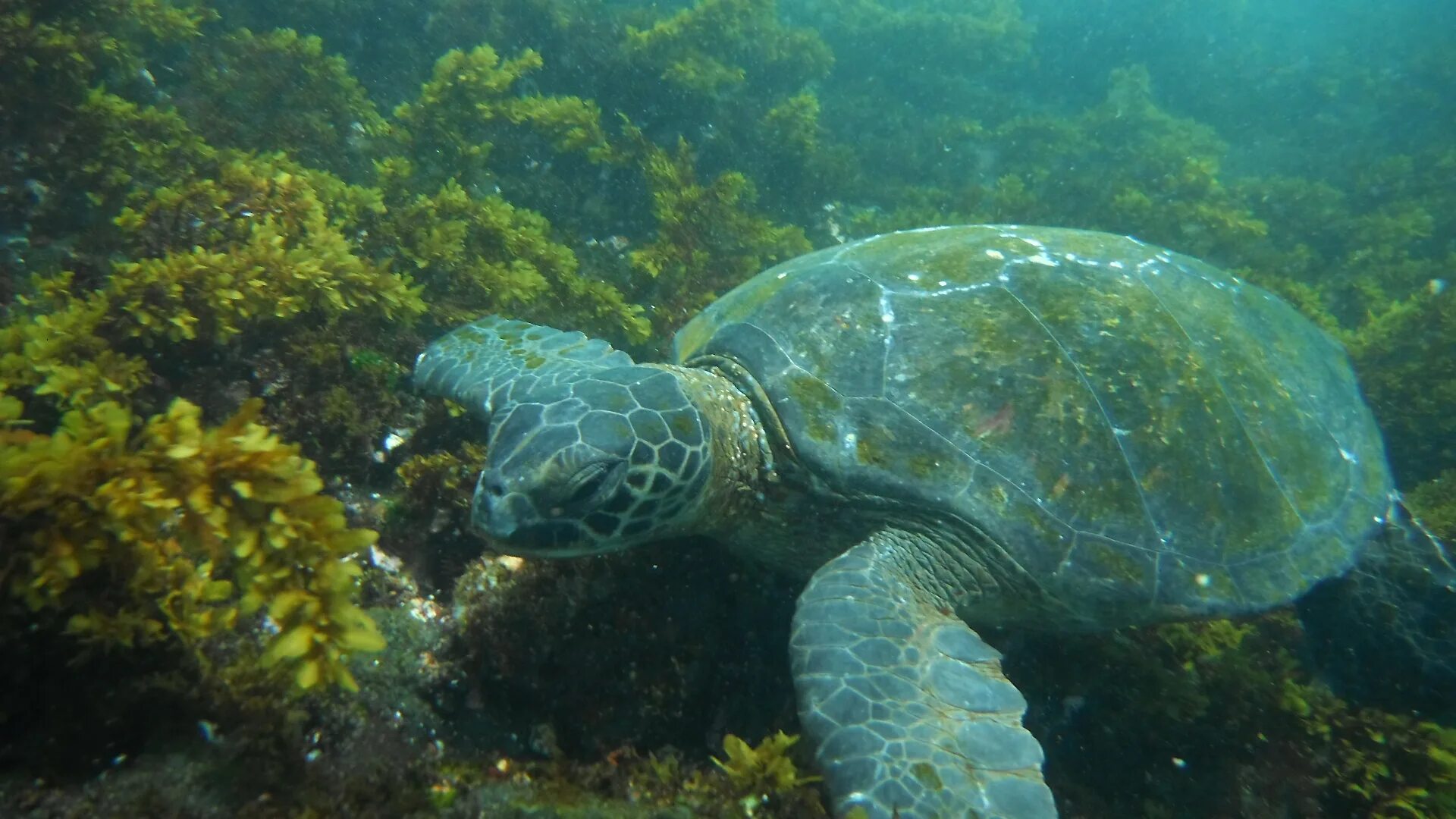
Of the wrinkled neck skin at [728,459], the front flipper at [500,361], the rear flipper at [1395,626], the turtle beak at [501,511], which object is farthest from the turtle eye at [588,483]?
the rear flipper at [1395,626]

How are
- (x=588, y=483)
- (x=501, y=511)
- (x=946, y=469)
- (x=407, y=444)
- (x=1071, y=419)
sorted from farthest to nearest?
(x=407, y=444), (x=1071, y=419), (x=946, y=469), (x=588, y=483), (x=501, y=511)

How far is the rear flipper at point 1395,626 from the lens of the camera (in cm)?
318

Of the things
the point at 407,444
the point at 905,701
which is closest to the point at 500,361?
the point at 407,444

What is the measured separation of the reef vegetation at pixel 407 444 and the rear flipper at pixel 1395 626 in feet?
A: 0.44

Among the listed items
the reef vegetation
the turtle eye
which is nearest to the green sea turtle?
the turtle eye

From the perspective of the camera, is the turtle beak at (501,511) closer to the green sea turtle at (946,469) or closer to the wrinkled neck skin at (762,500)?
the green sea turtle at (946,469)

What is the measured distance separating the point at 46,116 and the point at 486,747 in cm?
501

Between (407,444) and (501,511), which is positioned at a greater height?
(501,511)

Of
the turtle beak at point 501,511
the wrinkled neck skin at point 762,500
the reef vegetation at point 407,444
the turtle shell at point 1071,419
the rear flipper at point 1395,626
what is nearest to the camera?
the reef vegetation at point 407,444

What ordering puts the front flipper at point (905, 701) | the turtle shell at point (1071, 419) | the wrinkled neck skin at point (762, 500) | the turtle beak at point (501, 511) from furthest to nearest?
the wrinkled neck skin at point (762, 500) → the turtle shell at point (1071, 419) → the turtle beak at point (501, 511) → the front flipper at point (905, 701)

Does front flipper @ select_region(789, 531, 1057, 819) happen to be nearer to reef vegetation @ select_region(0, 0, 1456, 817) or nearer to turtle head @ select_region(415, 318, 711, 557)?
reef vegetation @ select_region(0, 0, 1456, 817)

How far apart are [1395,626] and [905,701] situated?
2.90 metres

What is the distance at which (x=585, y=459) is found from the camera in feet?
7.96

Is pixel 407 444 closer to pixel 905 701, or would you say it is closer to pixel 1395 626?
pixel 905 701
